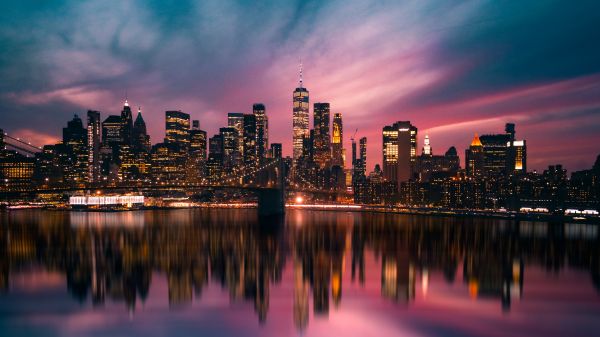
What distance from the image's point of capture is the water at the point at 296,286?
2522cm

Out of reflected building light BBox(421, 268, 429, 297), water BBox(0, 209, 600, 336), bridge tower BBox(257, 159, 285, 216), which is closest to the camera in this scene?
water BBox(0, 209, 600, 336)

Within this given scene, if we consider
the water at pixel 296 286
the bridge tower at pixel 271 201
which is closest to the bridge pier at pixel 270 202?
the bridge tower at pixel 271 201

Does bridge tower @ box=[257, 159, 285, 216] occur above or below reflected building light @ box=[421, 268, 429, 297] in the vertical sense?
above

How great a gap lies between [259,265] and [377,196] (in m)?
126

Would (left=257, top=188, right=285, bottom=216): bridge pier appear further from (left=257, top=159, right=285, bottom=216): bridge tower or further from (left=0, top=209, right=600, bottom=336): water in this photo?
(left=0, top=209, right=600, bottom=336): water

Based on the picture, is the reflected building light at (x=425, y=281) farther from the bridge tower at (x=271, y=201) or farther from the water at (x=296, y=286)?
the bridge tower at (x=271, y=201)

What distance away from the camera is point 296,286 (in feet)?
113

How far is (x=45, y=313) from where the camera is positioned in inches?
1064

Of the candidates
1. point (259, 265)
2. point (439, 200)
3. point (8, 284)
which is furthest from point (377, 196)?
point (8, 284)

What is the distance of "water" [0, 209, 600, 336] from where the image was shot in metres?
25.2

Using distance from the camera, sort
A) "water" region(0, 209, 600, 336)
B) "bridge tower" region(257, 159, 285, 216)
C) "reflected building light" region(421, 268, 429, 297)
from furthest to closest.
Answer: "bridge tower" region(257, 159, 285, 216) < "reflected building light" region(421, 268, 429, 297) < "water" region(0, 209, 600, 336)

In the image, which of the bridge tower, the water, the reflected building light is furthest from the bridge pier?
the reflected building light

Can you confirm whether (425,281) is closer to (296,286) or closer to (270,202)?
(296,286)

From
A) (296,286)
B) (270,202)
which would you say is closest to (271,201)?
(270,202)
